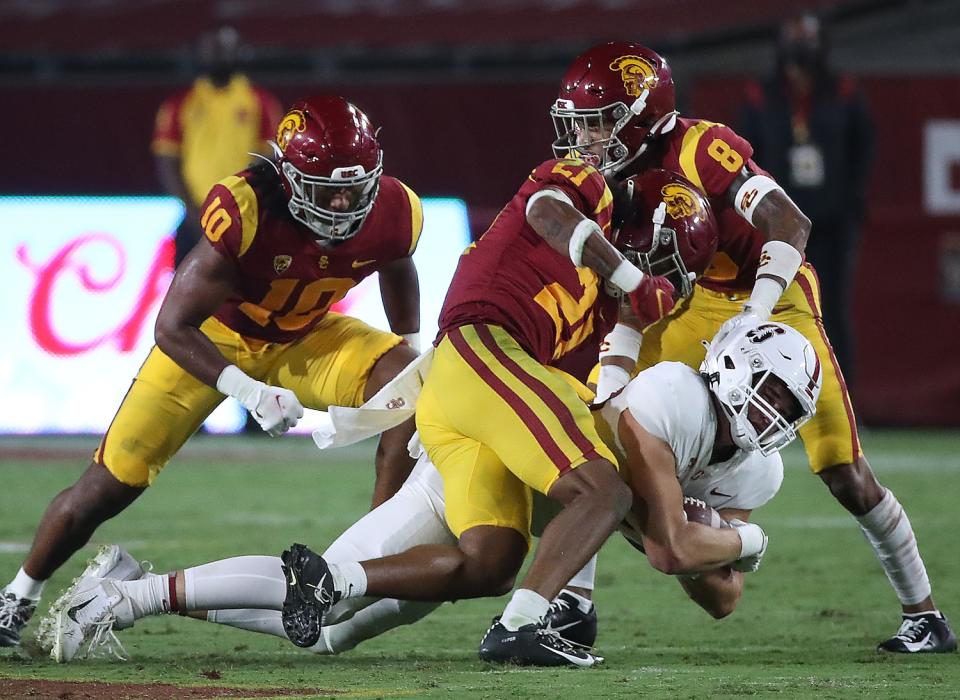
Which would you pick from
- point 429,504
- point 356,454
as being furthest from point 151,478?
point 356,454

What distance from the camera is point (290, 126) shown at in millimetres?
4805

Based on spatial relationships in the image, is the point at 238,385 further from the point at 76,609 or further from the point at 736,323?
the point at 736,323

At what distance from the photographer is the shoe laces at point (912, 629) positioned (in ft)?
14.7

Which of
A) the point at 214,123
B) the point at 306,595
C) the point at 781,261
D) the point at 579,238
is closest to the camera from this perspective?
the point at 306,595

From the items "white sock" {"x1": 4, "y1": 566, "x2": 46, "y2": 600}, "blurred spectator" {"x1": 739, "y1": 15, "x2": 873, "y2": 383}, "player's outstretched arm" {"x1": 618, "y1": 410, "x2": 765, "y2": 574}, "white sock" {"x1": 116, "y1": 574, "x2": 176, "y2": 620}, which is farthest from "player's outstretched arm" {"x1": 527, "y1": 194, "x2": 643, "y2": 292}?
"blurred spectator" {"x1": 739, "y1": 15, "x2": 873, "y2": 383}

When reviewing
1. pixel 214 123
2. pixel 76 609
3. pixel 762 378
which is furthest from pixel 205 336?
pixel 214 123

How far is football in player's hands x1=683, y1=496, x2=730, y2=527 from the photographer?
434cm

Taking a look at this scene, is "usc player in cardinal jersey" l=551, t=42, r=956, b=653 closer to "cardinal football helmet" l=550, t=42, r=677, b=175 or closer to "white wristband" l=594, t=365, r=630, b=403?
"cardinal football helmet" l=550, t=42, r=677, b=175

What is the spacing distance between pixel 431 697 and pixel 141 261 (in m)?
6.37

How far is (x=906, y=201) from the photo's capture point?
396 inches

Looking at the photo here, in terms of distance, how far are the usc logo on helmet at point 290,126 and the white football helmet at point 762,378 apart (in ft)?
4.55

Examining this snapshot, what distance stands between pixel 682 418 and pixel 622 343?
2.46 ft

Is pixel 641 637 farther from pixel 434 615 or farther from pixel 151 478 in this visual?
pixel 151 478

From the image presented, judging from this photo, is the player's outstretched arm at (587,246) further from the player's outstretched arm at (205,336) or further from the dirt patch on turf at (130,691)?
the dirt patch on turf at (130,691)
